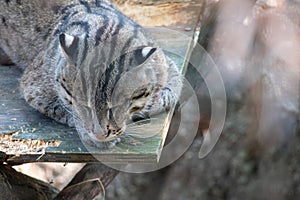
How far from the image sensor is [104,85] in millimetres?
3402

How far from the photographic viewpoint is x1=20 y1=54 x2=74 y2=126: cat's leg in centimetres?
Answer: 401

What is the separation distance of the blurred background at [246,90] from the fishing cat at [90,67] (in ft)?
2.34

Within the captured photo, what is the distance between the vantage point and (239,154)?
5.47 metres

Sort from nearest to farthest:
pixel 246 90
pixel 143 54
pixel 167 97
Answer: pixel 143 54 → pixel 167 97 → pixel 246 90

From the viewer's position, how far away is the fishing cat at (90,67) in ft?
11.3

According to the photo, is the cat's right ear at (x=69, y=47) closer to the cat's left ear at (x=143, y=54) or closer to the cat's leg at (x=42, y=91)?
the cat's left ear at (x=143, y=54)

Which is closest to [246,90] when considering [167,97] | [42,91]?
[167,97]

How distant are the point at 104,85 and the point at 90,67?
122mm

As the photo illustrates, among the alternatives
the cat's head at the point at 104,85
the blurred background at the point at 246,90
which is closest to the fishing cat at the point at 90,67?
the cat's head at the point at 104,85

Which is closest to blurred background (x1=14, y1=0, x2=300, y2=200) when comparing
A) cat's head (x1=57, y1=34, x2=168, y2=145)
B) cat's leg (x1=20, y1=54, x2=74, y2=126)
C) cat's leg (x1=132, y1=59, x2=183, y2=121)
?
cat's leg (x1=132, y1=59, x2=183, y2=121)

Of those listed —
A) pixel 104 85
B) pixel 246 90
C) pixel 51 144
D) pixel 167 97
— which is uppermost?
pixel 104 85

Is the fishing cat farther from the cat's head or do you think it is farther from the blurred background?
the blurred background

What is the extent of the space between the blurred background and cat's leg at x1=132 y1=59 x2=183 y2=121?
1.77ft

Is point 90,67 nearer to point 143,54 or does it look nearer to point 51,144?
point 143,54
